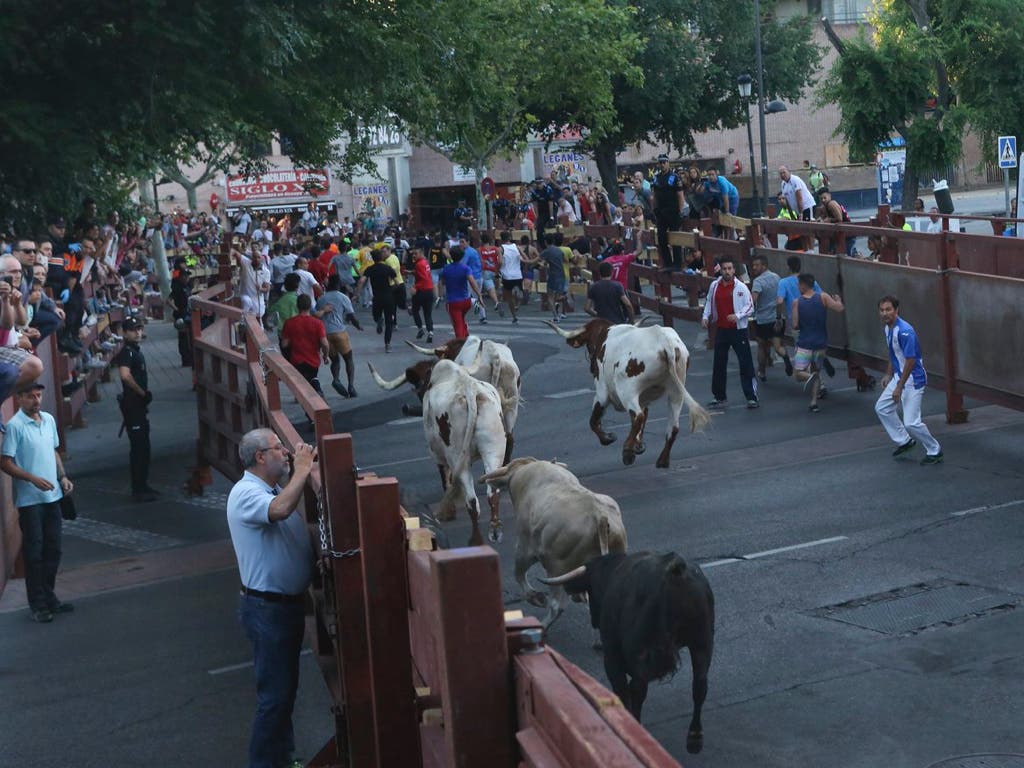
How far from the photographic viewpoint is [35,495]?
1152cm

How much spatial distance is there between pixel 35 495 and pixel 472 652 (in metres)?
8.61

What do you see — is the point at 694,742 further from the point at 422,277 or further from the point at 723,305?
the point at 422,277

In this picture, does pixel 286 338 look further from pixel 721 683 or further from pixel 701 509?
pixel 721 683

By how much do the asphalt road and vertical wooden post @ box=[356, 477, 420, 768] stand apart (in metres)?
2.70

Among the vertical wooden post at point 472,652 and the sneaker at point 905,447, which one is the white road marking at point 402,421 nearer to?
the sneaker at point 905,447

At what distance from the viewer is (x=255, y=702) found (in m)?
9.12

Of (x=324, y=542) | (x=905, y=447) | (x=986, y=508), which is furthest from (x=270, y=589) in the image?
(x=905, y=447)

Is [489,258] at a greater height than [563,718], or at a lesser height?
greater

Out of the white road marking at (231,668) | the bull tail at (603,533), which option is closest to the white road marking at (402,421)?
the white road marking at (231,668)

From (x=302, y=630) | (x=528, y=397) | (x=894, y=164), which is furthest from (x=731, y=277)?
(x=894, y=164)

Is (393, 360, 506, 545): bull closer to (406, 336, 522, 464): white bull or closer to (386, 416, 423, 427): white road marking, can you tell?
(406, 336, 522, 464): white bull

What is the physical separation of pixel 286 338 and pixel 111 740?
1076cm

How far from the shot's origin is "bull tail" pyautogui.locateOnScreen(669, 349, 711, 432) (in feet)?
47.7

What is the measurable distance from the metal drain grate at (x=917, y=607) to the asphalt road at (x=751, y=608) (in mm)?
24
